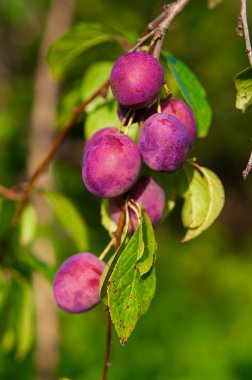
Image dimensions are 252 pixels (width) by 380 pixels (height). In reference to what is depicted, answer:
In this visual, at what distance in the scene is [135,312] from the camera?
600 millimetres

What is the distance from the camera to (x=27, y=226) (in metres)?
1.13

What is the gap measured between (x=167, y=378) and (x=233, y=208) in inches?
116

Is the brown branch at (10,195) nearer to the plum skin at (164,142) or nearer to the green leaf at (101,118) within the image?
the green leaf at (101,118)

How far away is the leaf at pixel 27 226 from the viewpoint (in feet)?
3.71

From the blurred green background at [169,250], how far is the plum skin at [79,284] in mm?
1520

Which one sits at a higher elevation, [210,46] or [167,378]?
[210,46]

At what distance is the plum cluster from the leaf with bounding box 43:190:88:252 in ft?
1.59

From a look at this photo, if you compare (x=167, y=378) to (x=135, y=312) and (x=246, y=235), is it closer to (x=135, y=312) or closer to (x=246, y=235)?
(x=135, y=312)

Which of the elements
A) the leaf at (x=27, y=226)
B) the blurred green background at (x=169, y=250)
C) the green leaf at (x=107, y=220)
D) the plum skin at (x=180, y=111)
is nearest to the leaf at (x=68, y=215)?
the leaf at (x=27, y=226)

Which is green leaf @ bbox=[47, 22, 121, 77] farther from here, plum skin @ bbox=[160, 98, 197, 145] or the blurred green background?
the blurred green background

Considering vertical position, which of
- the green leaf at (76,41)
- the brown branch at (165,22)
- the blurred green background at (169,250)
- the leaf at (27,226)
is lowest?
the blurred green background at (169,250)

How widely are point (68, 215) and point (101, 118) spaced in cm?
36

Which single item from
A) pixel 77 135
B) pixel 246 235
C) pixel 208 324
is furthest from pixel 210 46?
pixel 246 235

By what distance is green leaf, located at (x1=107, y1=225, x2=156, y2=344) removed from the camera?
58 cm
